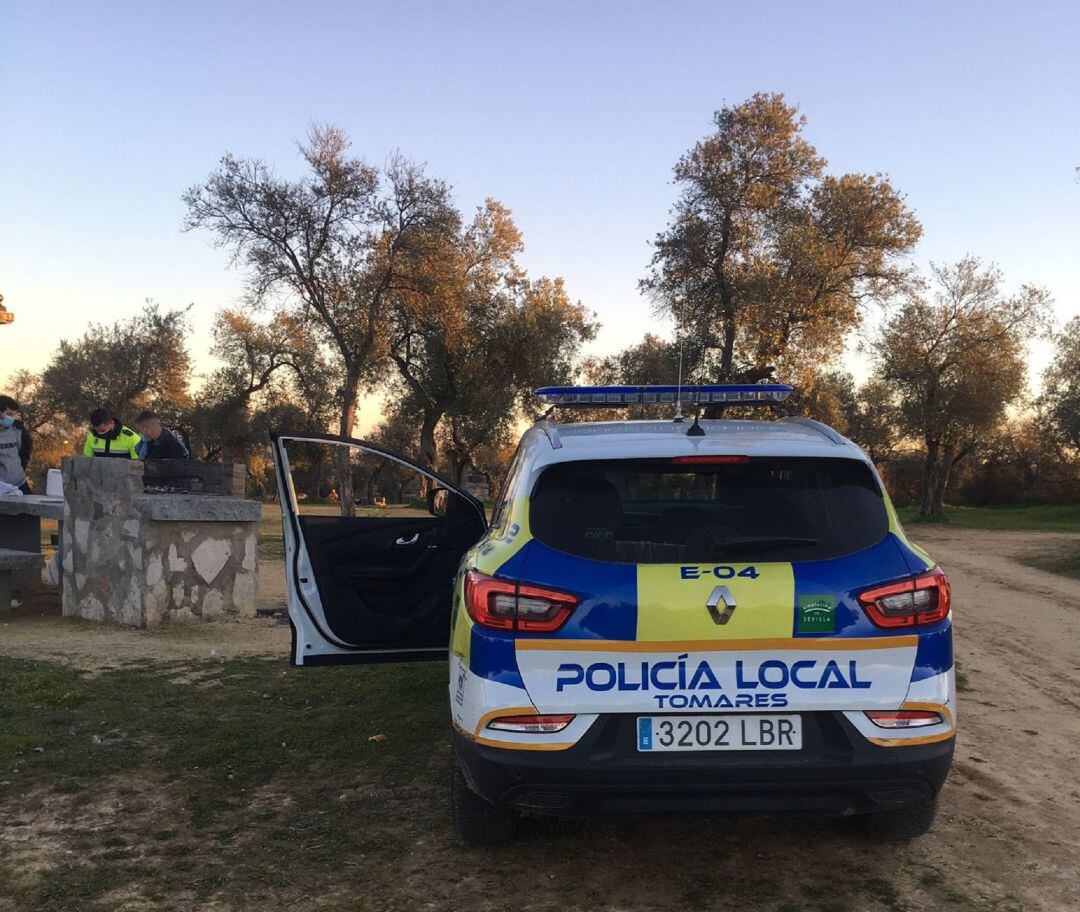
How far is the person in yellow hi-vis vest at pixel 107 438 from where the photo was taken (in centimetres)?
1012

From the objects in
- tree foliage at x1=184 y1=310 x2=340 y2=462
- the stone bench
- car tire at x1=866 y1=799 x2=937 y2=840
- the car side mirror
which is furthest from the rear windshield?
tree foliage at x1=184 y1=310 x2=340 y2=462

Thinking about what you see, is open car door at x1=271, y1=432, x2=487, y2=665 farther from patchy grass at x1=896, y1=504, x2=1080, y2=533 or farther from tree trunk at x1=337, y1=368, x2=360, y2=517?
patchy grass at x1=896, y1=504, x2=1080, y2=533

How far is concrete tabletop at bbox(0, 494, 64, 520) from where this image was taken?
1027cm

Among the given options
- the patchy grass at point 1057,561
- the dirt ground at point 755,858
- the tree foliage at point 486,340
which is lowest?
the patchy grass at point 1057,561

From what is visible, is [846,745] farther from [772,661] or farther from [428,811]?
[428,811]

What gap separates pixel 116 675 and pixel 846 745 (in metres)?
5.73

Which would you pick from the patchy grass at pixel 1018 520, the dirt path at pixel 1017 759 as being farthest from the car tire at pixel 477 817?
the patchy grass at pixel 1018 520

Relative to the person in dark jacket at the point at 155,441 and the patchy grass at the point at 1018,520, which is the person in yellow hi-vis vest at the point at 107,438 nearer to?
the person in dark jacket at the point at 155,441

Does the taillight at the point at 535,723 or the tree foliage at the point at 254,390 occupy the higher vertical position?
the tree foliage at the point at 254,390

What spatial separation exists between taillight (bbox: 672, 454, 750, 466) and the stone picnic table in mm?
8271

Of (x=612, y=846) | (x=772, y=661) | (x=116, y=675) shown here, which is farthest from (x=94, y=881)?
(x=116, y=675)

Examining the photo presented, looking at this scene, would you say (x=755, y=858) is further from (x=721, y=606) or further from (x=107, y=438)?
(x=107, y=438)

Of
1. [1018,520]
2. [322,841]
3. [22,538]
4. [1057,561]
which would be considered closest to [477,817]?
[322,841]

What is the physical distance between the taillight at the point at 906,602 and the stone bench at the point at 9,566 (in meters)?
9.37
